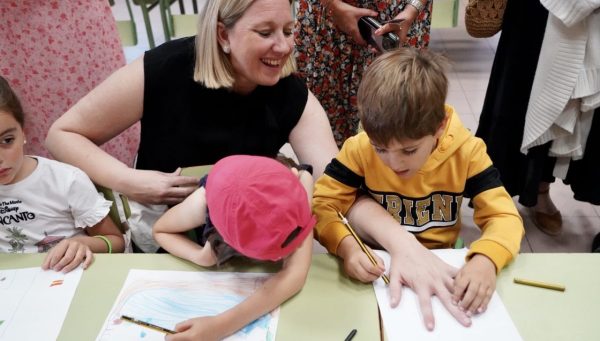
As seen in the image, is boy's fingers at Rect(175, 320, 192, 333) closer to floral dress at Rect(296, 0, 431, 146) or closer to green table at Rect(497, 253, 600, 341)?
green table at Rect(497, 253, 600, 341)

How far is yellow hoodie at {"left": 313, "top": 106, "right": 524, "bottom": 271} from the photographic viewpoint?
99cm

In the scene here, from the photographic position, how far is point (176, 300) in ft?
2.86

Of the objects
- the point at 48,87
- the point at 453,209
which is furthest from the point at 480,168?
the point at 48,87

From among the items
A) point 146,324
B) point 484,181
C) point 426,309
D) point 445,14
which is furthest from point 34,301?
point 445,14

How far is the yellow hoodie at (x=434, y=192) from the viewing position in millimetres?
993

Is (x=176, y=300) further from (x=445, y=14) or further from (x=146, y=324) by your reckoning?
(x=445, y=14)

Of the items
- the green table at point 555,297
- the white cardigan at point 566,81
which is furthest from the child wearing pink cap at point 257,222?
the white cardigan at point 566,81

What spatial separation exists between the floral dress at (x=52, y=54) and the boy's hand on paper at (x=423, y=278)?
3.23 feet

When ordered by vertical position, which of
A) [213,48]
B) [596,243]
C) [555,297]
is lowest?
[596,243]

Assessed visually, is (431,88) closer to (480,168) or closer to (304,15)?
(480,168)

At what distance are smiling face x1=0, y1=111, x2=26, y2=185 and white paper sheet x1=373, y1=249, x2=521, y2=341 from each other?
81 centimetres

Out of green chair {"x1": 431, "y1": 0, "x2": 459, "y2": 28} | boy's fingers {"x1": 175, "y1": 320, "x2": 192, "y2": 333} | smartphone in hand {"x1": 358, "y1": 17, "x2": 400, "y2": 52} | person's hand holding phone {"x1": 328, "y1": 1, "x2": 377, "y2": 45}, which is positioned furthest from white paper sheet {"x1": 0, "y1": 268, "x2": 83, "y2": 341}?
green chair {"x1": 431, "y1": 0, "x2": 459, "y2": 28}

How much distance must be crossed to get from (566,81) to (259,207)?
1147 mm

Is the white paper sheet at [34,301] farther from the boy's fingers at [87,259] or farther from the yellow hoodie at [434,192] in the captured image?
the yellow hoodie at [434,192]
